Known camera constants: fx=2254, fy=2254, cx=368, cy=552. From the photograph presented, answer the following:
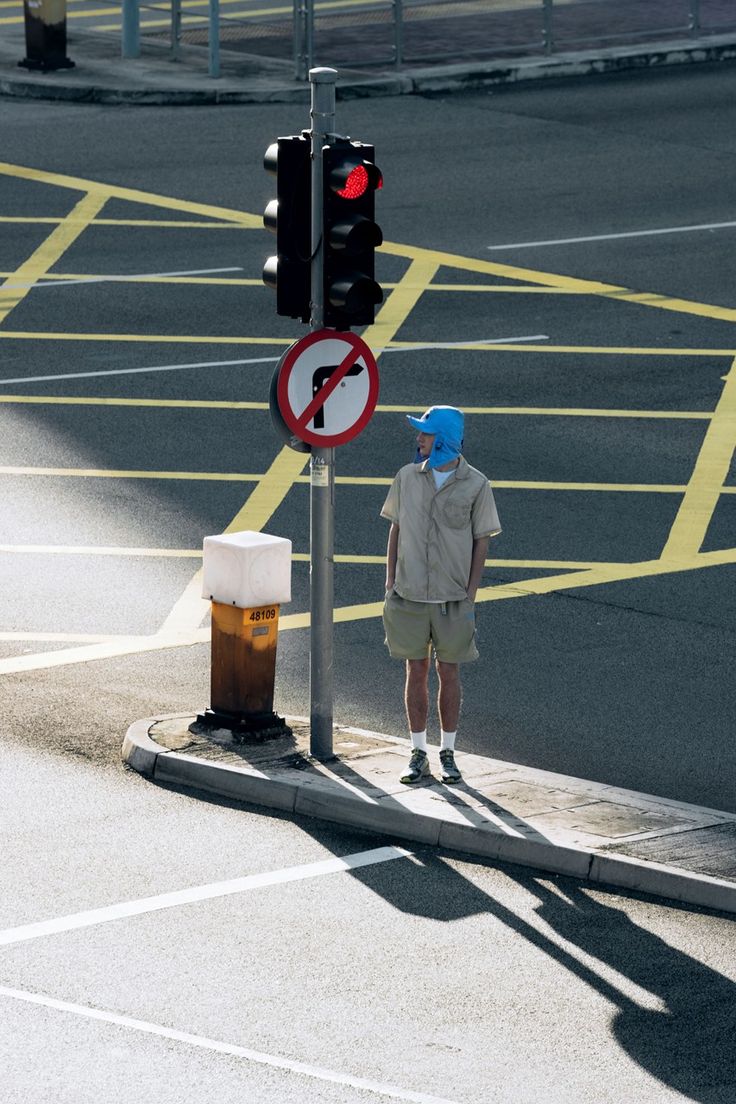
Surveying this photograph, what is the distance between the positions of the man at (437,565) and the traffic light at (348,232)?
2.04 feet

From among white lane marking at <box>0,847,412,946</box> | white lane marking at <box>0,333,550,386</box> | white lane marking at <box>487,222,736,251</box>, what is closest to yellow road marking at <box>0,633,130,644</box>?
white lane marking at <box>0,847,412,946</box>

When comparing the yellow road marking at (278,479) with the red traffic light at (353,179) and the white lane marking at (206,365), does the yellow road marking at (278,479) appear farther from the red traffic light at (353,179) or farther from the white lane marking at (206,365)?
the red traffic light at (353,179)

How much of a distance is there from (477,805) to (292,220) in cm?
284

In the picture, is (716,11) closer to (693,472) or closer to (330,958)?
(693,472)

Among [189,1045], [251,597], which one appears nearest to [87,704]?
[251,597]

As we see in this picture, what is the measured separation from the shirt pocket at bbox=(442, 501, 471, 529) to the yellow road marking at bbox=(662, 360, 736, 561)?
148 inches

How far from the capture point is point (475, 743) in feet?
36.9

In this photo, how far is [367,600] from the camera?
525 inches

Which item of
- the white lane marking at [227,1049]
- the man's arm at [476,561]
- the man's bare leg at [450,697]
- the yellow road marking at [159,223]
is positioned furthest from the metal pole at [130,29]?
the white lane marking at [227,1049]

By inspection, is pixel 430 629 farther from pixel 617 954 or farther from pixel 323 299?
pixel 617 954

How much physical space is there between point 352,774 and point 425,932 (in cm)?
169

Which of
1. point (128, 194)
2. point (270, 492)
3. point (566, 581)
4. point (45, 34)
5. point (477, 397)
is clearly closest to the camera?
point (566, 581)

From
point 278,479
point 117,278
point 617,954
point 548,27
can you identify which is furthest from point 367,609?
point 548,27

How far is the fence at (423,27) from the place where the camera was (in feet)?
101
